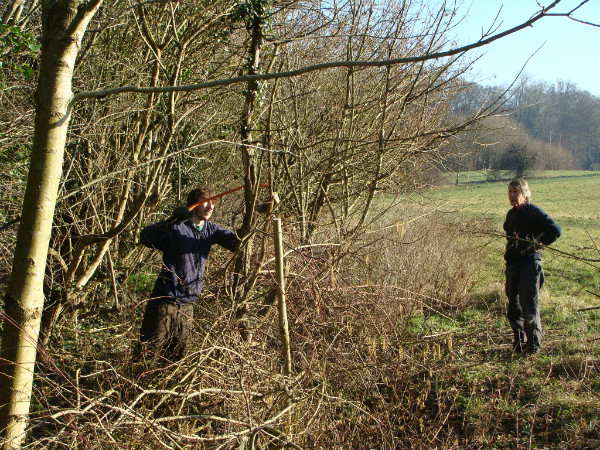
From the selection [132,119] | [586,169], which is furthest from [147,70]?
[586,169]

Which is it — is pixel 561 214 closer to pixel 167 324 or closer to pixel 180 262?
pixel 180 262

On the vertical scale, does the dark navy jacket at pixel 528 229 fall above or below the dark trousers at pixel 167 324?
above

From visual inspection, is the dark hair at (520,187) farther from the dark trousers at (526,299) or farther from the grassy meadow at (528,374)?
the dark trousers at (526,299)

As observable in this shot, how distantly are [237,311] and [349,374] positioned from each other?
3.48 ft

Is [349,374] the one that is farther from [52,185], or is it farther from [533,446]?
[52,185]

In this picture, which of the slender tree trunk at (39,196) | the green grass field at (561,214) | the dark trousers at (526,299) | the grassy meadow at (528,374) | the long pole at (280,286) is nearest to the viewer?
the slender tree trunk at (39,196)

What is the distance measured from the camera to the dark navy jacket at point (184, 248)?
4.49 meters

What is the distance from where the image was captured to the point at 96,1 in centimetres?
188

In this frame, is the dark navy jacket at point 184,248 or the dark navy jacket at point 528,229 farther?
the dark navy jacket at point 528,229

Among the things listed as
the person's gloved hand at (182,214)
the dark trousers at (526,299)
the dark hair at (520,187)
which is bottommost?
the dark trousers at (526,299)

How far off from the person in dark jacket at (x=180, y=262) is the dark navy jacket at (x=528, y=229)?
123 inches

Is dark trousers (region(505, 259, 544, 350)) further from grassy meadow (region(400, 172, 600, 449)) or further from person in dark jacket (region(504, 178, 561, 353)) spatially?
grassy meadow (region(400, 172, 600, 449))

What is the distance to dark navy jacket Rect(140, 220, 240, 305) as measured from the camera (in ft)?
14.7

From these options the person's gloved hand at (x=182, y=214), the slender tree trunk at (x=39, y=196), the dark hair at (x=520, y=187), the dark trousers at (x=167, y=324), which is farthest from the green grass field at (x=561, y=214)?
the slender tree trunk at (x=39, y=196)
